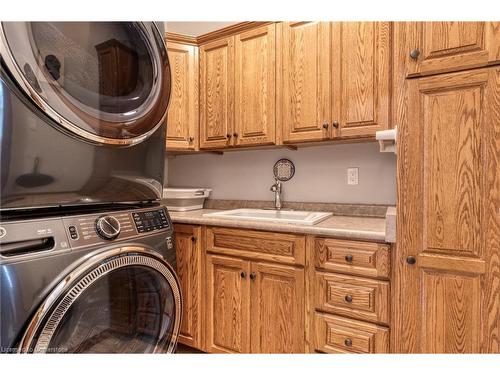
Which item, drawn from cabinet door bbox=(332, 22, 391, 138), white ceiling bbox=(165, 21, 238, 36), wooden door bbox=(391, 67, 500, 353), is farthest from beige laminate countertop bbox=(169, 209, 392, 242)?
white ceiling bbox=(165, 21, 238, 36)

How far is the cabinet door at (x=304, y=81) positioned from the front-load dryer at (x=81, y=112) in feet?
3.18

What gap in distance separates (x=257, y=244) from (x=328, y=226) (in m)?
0.39

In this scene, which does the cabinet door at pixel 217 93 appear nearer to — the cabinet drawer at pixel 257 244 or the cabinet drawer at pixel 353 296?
the cabinet drawer at pixel 257 244

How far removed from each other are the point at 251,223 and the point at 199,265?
47 cm

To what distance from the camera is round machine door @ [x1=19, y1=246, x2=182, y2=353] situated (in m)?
0.83

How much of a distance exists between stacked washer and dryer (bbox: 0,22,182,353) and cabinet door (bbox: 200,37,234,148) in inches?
41.9

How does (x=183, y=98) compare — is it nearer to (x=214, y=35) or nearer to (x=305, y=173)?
(x=214, y=35)

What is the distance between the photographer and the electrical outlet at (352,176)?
6.63 ft

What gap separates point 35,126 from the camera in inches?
31.1

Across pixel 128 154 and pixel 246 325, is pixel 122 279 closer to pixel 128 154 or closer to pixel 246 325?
pixel 128 154

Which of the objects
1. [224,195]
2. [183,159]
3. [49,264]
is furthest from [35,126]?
[183,159]

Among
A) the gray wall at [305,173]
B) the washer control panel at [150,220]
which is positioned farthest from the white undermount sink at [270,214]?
the washer control panel at [150,220]

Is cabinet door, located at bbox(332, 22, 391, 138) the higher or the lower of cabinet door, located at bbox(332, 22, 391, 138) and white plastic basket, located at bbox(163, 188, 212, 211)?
the higher

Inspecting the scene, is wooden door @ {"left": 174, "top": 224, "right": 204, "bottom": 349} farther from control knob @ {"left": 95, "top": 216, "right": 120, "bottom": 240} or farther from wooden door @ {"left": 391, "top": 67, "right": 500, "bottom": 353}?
wooden door @ {"left": 391, "top": 67, "right": 500, "bottom": 353}
